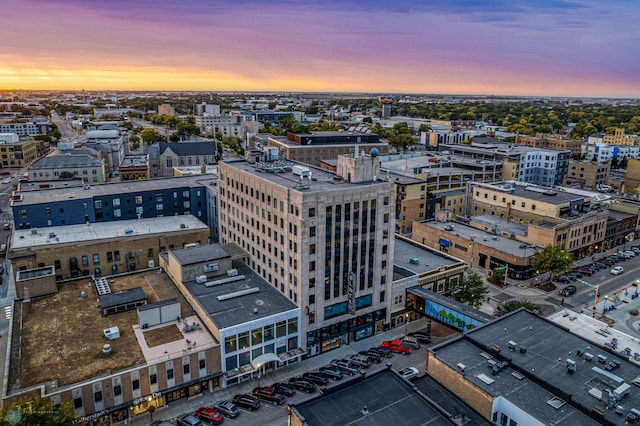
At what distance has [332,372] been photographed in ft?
221

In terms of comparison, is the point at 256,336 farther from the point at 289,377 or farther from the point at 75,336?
the point at 75,336

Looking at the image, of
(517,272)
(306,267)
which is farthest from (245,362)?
(517,272)

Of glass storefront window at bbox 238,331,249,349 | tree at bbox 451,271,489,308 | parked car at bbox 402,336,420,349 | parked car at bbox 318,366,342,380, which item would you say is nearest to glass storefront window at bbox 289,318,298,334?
parked car at bbox 318,366,342,380

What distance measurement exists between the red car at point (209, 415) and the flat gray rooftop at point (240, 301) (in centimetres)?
1107

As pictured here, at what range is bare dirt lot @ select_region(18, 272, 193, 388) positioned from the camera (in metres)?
57.8

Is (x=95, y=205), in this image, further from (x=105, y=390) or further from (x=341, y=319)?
(x=341, y=319)

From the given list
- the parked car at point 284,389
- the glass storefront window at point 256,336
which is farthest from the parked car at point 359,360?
the glass storefront window at point 256,336

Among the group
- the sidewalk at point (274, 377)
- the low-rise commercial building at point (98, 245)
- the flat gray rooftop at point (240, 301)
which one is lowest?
the sidewalk at point (274, 377)

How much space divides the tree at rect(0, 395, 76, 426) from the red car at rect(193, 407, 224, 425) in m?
16.1

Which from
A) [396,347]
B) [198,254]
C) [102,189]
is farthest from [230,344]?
[102,189]

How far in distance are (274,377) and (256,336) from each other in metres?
6.83

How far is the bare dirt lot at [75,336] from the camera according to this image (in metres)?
57.8

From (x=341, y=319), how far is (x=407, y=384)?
81.8 feet

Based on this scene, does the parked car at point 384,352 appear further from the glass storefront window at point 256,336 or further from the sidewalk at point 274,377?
the glass storefront window at point 256,336
